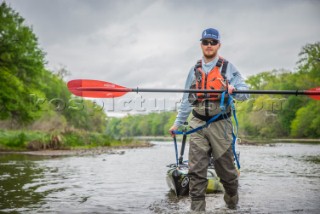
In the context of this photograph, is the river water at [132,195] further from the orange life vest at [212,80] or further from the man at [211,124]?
the orange life vest at [212,80]

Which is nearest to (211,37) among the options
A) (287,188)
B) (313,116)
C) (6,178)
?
(287,188)

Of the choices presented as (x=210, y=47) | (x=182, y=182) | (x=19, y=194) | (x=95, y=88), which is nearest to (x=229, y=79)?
(x=210, y=47)

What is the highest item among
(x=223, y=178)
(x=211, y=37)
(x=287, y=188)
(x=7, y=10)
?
(x=7, y=10)

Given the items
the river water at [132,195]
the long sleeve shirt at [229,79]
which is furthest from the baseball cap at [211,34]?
the river water at [132,195]

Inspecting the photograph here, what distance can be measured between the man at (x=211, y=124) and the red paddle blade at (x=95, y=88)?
130cm

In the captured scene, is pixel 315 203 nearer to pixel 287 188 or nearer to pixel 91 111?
pixel 287 188

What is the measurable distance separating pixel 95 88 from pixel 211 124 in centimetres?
195

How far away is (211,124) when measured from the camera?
5051mm

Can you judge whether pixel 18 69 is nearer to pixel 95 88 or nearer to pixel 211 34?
pixel 95 88

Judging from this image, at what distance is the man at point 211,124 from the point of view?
197 inches

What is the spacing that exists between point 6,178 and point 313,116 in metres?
47.1

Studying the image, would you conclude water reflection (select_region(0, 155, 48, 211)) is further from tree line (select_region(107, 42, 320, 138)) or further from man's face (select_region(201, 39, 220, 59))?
tree line (select_region(107, 42, 320, 138))

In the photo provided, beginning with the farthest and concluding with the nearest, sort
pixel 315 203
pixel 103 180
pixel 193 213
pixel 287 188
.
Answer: pixel 103 180 → pixel 287 188 → pixel 315 203 → pixel 193 213

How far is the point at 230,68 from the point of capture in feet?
17.1
